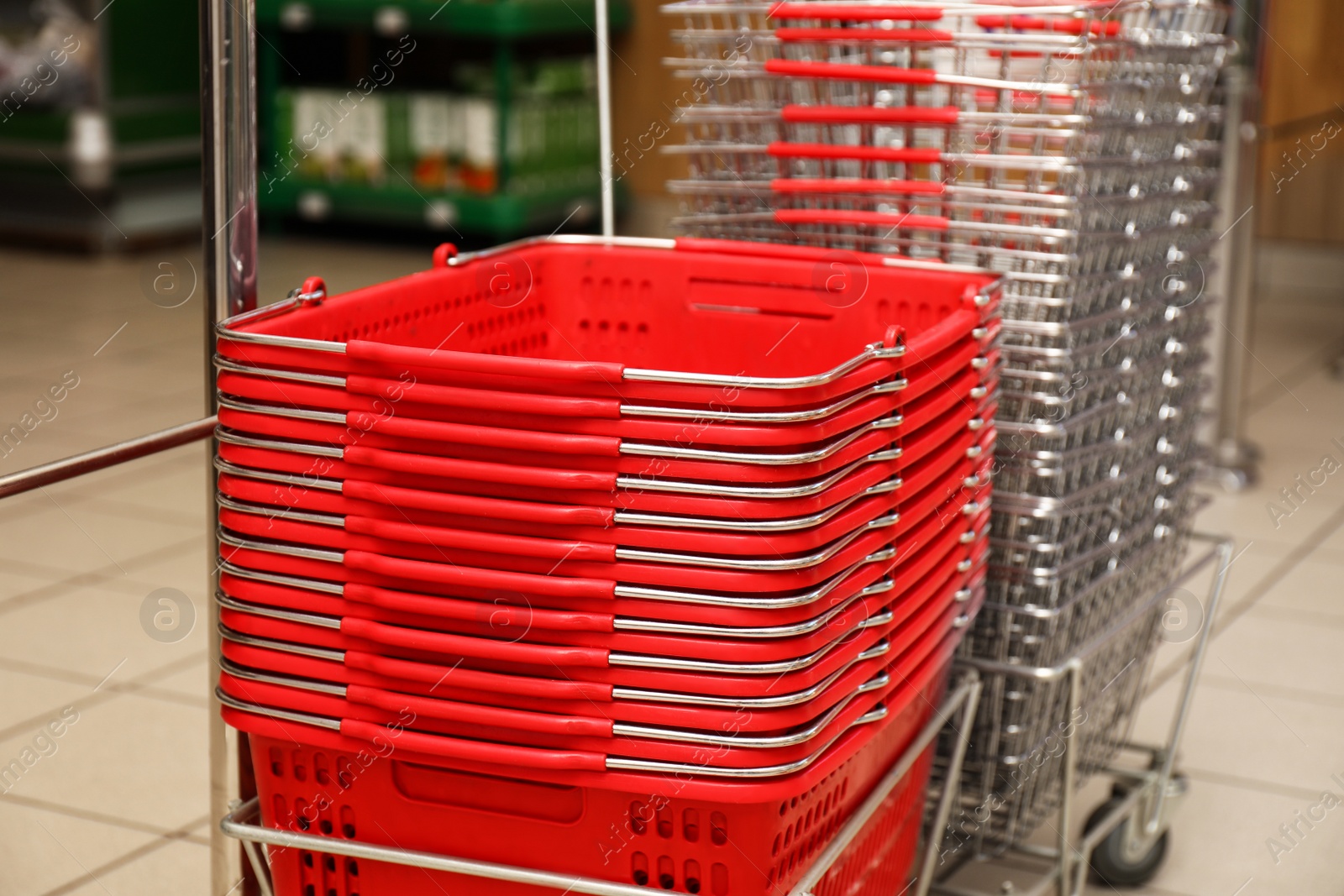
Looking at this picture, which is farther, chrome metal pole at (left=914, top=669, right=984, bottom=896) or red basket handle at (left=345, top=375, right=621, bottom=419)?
chrome metal pole at (left=914, top=669, right=984, bottom=896)

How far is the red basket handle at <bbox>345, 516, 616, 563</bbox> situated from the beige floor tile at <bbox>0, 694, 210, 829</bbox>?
3.62ft

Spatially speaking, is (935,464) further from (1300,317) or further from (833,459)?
(1300,317)

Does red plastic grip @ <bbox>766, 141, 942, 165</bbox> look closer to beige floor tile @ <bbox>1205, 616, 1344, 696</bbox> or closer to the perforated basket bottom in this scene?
the perforated basket bottom

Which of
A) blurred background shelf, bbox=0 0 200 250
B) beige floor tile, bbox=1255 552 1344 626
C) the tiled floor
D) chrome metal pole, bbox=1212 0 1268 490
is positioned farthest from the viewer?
blurred background shelf, bbox=0 0 200 250

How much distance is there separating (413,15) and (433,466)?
5398 millimetres

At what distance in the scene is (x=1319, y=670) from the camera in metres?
2.62

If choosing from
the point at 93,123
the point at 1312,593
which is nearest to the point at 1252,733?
the point at 1312,593

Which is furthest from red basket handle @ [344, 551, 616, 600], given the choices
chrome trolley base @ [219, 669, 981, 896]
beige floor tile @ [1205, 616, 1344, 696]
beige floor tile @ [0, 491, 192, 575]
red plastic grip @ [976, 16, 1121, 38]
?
beige floor tile @ [0, 491, 192, 575]

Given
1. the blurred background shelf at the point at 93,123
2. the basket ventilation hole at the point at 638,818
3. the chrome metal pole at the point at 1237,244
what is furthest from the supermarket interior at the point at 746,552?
the blurred background shelf at the point at 93,123

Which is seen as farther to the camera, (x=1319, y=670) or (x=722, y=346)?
(x=1319, y=670)

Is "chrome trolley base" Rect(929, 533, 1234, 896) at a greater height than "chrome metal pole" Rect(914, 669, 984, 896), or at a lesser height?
lesser

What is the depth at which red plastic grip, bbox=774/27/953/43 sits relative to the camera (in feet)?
5.10

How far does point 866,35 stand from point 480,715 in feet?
2.88

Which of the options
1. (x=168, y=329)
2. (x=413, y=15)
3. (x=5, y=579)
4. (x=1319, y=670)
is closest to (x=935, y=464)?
(x=1319, y=670)
